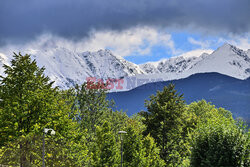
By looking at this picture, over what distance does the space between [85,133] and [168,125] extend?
39.8 ft

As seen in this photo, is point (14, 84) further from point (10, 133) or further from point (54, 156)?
point (54, 156)

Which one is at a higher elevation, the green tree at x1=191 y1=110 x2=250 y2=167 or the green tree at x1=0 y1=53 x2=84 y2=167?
the green tree at x1=0 y1=53 x2=84 y2=167

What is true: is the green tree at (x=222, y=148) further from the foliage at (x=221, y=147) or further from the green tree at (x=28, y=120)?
the green tree at (x=28, y=120)

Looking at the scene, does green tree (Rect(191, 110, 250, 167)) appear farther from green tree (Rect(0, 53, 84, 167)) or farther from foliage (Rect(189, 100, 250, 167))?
green tree (Rect(0, 53, 84, 167))

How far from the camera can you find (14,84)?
2644cm

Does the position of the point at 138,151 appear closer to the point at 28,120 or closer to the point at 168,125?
the point at 168,125

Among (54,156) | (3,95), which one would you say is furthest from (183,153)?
(3,95)

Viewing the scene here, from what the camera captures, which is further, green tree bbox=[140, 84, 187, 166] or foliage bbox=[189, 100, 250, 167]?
green tree bbox=[140, 84, 187, 166]

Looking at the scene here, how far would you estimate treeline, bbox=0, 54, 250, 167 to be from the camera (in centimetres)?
1614

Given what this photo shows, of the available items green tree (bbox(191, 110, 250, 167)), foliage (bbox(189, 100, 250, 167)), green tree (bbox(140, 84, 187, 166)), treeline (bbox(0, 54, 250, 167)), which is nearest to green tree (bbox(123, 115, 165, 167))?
treeline (bbox(0, 54, 250, 167))

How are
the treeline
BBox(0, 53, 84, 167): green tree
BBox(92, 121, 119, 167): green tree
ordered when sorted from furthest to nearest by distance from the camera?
BBox(92, 121, 119, 167): green tree < BBox(0, 53, 84, 167): green tree < the treeline

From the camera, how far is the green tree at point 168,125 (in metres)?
36.5

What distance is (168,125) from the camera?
36531 millimetres

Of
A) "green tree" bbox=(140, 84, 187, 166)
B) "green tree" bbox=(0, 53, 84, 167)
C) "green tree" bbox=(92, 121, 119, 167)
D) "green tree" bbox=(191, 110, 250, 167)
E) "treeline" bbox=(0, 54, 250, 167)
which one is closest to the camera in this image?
"green tree" bbox=(191, 110, 250, 167)
